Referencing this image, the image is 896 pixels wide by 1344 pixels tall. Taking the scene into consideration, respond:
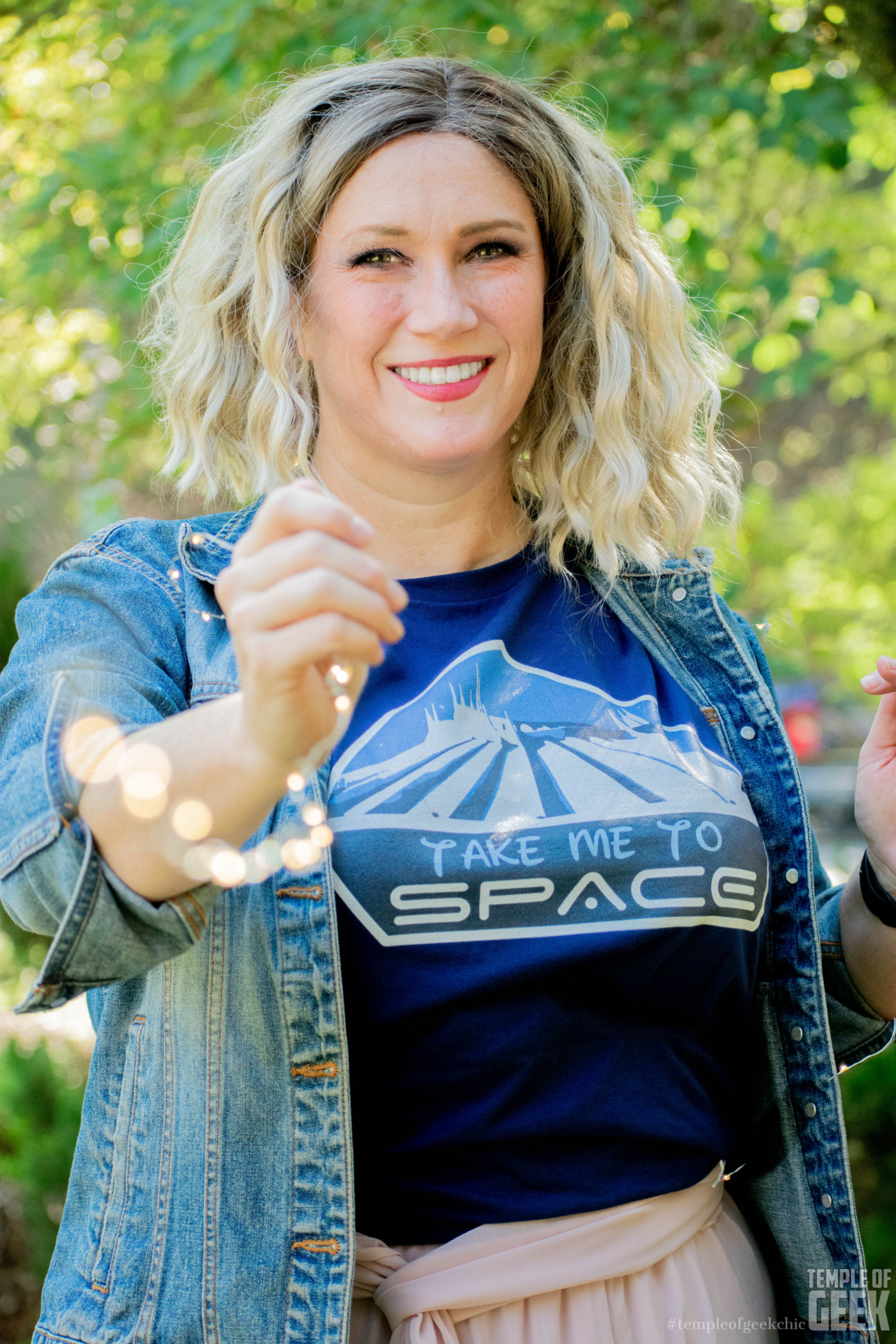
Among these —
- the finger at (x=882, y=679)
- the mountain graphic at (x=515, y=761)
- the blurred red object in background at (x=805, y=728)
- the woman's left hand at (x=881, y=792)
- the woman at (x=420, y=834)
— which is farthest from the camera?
the blurred red object in background at (x=805, y=728)

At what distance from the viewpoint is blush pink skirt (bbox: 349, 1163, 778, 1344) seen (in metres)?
1.45

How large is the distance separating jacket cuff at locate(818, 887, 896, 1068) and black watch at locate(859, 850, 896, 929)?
7cm

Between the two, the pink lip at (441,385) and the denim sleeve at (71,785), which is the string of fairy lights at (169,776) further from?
the pink lip at (441,385)

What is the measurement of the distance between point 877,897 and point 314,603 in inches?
50.9

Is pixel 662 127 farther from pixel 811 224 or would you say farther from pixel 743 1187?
pixel 811 224

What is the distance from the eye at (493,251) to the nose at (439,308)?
0.09m

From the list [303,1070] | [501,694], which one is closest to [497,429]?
[501,694]

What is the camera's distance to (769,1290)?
5.86 feet

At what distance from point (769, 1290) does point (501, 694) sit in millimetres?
1046

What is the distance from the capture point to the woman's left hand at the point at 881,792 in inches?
71.7

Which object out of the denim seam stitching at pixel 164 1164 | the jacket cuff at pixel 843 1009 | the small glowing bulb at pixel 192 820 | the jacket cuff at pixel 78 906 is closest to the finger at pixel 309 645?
the small glowing bulb at pixel 192 820

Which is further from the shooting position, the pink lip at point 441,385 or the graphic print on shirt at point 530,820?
the pink lip at point 441,385

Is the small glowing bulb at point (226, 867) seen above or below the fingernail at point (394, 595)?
below

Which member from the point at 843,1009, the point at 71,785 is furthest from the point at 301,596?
the point at 843,1009
